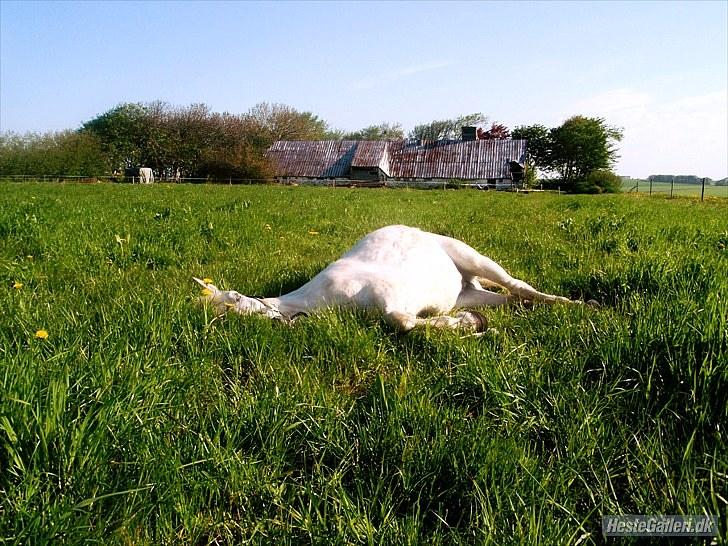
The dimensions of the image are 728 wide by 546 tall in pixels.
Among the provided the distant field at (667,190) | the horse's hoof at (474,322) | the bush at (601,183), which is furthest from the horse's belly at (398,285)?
the bush at (601,183)

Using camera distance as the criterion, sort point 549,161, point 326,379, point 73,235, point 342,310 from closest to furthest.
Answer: point 326,379 → point 342,310 → point 73,235 → point 549,161

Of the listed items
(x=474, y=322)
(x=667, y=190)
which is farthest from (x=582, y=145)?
(x=474, y=322)

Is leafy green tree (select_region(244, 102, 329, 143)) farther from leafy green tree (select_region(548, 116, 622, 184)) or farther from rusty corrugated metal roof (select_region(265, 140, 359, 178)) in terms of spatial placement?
leafy green tree (select_region(548, 116, 622, 184))

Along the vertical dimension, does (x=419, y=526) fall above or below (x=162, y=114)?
below

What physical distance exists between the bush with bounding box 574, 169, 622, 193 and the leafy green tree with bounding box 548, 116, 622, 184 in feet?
58.8

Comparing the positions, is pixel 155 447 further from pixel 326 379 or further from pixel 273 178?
pixel 273 178

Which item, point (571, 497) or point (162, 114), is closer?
point (571, 497)

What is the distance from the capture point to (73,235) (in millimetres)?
6664

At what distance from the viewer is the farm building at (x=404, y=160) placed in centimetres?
5016

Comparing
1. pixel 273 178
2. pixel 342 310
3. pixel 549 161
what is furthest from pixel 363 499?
pixel 549 161

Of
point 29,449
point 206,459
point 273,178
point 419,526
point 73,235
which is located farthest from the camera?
point 273,178

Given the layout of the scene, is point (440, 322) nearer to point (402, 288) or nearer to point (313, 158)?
point (402, 288)

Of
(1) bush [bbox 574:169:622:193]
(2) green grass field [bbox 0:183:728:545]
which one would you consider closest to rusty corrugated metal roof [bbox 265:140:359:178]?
(1) bush [bbox 574:169:622:193]

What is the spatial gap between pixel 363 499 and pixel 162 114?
69007mm
